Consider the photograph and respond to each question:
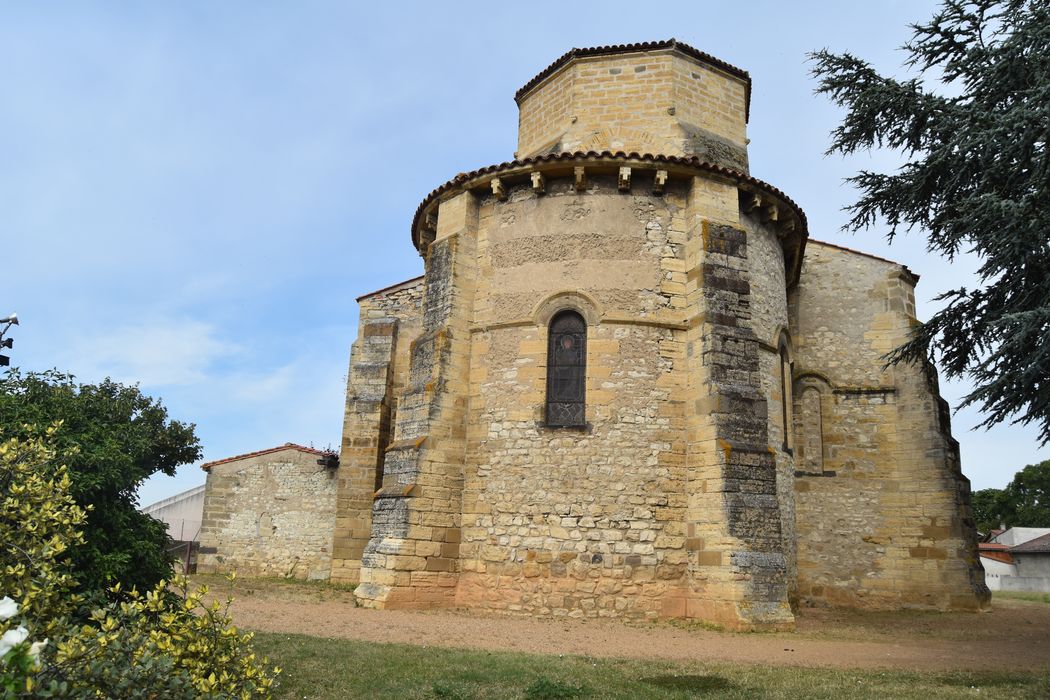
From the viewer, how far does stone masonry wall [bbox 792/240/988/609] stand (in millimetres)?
15750

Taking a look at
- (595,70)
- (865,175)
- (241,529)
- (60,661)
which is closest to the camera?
(60,661)

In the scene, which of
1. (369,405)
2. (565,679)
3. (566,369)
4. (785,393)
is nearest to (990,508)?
(785,393)

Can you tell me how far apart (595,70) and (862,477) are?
1015cm

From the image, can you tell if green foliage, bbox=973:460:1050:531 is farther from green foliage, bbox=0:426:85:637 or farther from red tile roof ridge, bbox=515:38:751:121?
green foliage, bbox=0:426:85:637

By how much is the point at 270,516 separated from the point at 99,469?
1351cm

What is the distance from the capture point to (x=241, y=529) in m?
19.7

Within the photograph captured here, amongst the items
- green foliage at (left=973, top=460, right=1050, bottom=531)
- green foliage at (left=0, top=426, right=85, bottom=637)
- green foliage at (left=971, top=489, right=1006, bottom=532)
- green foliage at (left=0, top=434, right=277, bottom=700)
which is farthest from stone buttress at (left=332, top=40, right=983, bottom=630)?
green foliage at (left=971, top=489, right=1006, bottom=532)

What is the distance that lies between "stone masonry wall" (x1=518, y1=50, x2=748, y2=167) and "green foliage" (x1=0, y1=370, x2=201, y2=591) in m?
10.5

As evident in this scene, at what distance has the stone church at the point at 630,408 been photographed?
1152 centimetres

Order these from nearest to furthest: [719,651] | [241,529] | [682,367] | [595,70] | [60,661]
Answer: [60,661] → [719,651] → [682,367] → [595,70] → [241,529]

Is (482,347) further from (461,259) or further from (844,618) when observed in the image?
(844,618)

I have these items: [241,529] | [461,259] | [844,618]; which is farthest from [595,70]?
[241,529]

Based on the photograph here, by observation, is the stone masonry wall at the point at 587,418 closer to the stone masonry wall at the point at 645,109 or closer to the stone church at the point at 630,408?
the stone church at the point at 630,408

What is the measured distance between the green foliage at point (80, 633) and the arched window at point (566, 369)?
25.1ft
